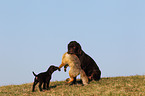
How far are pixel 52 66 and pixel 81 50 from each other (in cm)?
184

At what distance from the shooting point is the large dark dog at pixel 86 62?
1238cm

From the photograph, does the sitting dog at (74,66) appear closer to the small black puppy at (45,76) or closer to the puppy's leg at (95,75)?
the puppy's leg at (95,75)

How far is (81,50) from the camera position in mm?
12641

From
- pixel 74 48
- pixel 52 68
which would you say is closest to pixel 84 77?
pixel 74 48

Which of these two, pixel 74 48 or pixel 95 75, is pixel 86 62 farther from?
pixel 74 48

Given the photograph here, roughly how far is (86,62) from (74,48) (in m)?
1.04

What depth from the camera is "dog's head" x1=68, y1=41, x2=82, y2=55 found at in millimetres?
12328

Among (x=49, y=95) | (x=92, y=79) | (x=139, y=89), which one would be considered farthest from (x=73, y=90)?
(x=139, y=89)

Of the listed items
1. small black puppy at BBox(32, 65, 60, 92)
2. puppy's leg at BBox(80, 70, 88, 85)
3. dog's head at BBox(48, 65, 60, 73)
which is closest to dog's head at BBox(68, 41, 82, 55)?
puppy's leg at BBox(80, 70, 88, 85)

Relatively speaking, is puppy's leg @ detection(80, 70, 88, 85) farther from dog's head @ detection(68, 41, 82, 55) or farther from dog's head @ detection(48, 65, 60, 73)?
dog's head @ detection(48, 65, 60, 73)

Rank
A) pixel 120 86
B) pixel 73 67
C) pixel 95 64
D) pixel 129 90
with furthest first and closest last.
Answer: pixel 95 64 → pixel 73 67 → pixel 120 86 → pixel 129 90

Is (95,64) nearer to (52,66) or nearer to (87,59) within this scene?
(87,59)

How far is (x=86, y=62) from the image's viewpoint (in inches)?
500

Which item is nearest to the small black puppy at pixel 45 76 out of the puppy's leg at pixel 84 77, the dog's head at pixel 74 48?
the dog's head at pixel 74 48
